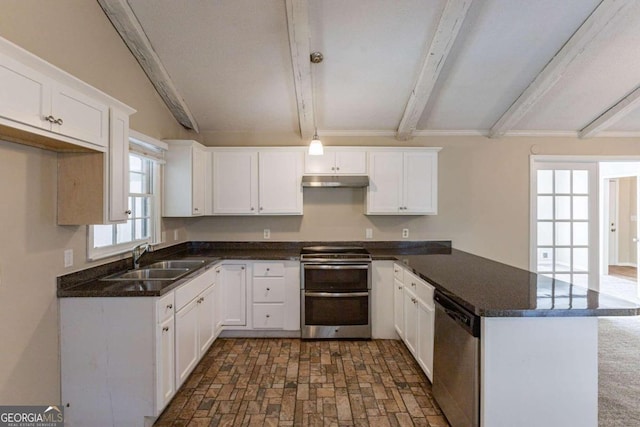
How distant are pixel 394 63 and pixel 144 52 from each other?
217cm

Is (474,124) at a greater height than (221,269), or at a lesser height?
greater

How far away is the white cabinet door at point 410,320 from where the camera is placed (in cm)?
287

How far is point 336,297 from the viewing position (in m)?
3.52

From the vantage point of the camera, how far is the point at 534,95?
3330mm

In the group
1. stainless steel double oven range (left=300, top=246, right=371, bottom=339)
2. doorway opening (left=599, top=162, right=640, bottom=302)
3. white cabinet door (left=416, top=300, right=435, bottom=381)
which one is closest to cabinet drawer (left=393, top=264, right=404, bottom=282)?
stainless steel double oven range (left=300, top=246, right=371, bottom=339)

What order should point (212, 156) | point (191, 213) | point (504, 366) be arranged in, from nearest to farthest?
1. point (504, 366)
2. point (191, 213)
3. point (212, 156)

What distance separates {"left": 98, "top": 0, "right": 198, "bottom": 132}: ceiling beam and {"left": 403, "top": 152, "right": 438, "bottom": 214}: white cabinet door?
2.58 m

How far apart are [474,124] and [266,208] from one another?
Result: 8.86ft

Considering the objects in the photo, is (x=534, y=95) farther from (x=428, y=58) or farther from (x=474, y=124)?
(x=428, y=58)

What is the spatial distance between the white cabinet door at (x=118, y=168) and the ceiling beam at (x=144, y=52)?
826 mm

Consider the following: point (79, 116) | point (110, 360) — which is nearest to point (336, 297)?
point (110, 360)

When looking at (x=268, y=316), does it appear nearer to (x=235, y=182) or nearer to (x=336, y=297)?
(x=336, y=297)

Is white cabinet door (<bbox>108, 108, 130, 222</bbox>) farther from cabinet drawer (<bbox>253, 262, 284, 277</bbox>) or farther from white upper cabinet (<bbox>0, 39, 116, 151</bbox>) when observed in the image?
cabinet drawer (<bbox>253, 262, 284, 277</bbox>)

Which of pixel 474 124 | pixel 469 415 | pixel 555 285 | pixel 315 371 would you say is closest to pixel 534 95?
pixel 474 124
